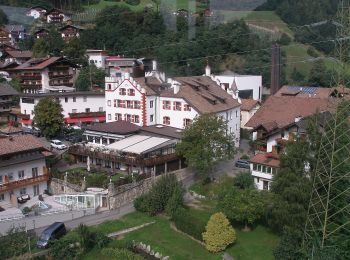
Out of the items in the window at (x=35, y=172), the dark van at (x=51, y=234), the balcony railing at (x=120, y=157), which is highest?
the balcony railing at (x=120, y=157)

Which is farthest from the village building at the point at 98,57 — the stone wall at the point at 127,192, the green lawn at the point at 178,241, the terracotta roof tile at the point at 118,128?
the green lawn at the point at 178,241

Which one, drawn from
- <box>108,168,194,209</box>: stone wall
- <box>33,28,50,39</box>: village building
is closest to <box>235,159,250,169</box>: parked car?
<box>108,168,194,209</box>: stone wall

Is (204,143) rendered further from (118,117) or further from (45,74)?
(45,74)

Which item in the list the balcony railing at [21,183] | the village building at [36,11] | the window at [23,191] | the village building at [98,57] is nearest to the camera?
the balcony railing at [21,183]

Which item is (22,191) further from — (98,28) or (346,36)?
(98,28)

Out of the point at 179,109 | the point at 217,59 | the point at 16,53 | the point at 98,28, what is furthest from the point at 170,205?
the point at 98,28

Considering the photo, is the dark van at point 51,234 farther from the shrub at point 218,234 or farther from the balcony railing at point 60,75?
the balcony railing at point 60,75
